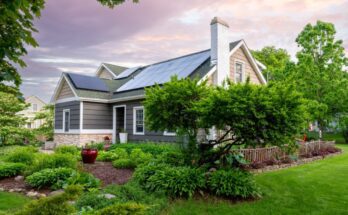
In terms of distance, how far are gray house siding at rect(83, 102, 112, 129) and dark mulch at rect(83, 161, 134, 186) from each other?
6.39 meters

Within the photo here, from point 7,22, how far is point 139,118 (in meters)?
11.1

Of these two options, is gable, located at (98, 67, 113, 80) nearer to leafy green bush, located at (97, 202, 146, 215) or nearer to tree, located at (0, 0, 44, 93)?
tree, located at (0, 0, 44, 93)

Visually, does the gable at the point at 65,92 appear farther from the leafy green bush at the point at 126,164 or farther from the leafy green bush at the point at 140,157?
the leafy green bush at the point at 126,164

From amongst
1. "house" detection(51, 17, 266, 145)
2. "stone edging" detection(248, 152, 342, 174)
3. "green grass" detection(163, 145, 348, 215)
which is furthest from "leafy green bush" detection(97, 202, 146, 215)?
"house" detection(51, 17, 266, 145)

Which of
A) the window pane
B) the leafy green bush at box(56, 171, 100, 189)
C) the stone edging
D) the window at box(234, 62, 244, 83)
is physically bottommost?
the stone edging

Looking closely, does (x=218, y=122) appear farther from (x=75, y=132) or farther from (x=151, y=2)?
(x=75, y=132)

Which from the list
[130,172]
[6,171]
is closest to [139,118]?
[130,172]

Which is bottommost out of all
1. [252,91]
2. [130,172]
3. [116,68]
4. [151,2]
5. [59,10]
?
[130,172]

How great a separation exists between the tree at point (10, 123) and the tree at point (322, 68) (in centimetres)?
1894

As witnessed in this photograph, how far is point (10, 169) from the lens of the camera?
7422 millimetres

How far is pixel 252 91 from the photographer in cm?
570

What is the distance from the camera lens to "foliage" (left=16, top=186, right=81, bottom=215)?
158cm

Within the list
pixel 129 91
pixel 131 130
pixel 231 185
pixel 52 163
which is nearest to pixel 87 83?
pixel 129 91

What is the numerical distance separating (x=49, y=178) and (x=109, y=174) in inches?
66.8
